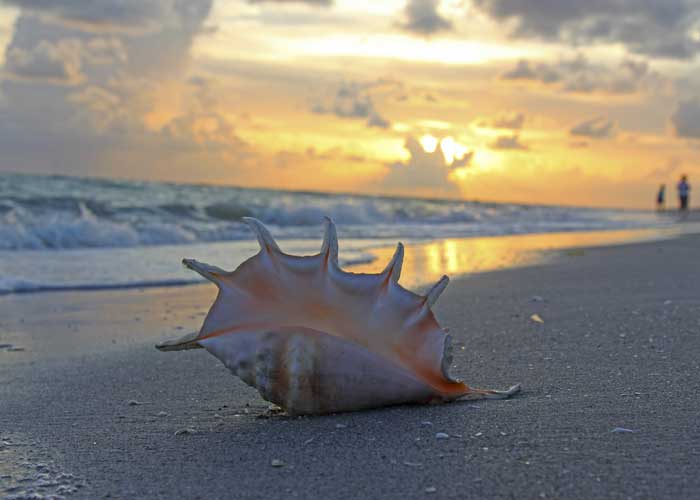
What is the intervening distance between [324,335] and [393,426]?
0.37m

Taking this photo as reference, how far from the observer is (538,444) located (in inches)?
88.3

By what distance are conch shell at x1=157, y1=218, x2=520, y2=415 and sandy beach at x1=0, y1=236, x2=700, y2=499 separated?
9 cm

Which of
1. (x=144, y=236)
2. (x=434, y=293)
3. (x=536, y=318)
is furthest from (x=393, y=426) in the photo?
(x=144, y=236)

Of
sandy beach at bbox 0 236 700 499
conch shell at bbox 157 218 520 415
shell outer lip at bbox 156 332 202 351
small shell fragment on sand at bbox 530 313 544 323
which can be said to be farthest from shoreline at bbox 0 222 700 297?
shell outer lip at bbox 156 332 202 351

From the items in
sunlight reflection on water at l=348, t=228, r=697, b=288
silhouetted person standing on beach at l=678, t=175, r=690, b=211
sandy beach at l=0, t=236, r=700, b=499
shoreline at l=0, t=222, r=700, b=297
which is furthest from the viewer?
silhouetted person standing on beach at l=678, t=175, r=690, b=211

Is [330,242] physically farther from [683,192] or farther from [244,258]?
[683,192]

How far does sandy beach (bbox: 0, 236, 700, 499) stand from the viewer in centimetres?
204

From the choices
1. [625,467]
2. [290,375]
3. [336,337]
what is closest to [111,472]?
[290,375]

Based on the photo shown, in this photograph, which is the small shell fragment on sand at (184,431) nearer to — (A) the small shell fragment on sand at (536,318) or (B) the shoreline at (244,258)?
(A) the small shell fragment on sand at (536,318)

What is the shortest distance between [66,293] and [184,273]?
4.68ft

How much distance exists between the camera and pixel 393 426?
8.16 feet

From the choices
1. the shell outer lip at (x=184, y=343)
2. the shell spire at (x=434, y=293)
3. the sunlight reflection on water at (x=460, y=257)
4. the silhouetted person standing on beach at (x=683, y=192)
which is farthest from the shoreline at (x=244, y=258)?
the silhouetted person standing on beach at (x=683, y=192)

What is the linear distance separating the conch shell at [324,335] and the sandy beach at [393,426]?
86 mm

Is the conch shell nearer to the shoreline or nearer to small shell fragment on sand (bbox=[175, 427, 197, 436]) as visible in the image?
small shell fragment on sand (bbox=[175, 427, 197, 436])
